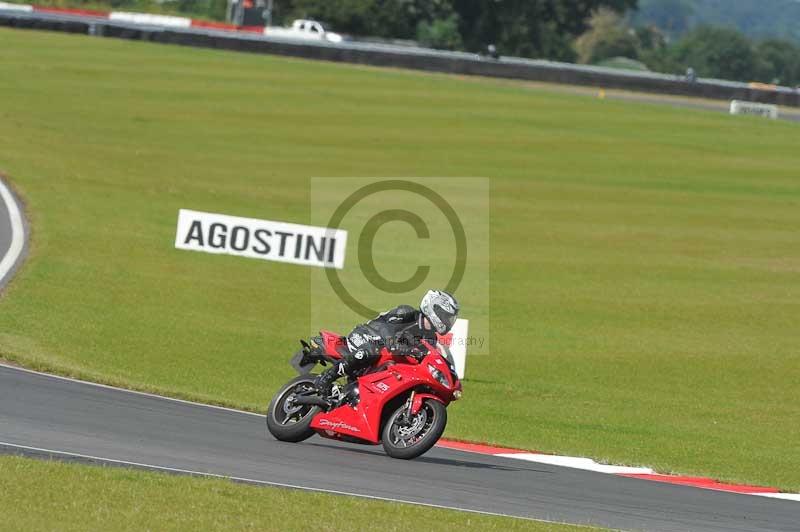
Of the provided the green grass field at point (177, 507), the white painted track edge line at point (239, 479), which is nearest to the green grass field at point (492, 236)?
the white painted track edge line at point (239, 479)

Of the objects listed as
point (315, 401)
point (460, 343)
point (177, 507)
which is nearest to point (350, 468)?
point (315, 401)

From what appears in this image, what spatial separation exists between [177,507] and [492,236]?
2310 centimetres

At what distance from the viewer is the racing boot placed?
12.6m

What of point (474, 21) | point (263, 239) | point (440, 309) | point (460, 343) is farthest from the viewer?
point (474, 21)

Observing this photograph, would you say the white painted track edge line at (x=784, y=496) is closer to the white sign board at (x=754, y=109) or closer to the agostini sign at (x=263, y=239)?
the agostini sign at (x=263, y=239)

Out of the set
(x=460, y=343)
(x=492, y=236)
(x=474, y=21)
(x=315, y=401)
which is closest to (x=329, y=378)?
(x=315, y=401)

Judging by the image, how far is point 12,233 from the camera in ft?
89.3

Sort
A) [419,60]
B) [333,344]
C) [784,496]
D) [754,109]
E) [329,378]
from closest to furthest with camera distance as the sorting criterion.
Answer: [329,378]
[333,344]
[784,496]
[754,109]
[419,60]

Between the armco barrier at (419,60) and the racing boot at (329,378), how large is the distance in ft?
166

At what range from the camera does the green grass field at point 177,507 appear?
355 inches

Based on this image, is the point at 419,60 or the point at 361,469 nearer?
the point at 361,469

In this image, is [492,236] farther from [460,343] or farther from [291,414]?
[291,414]
